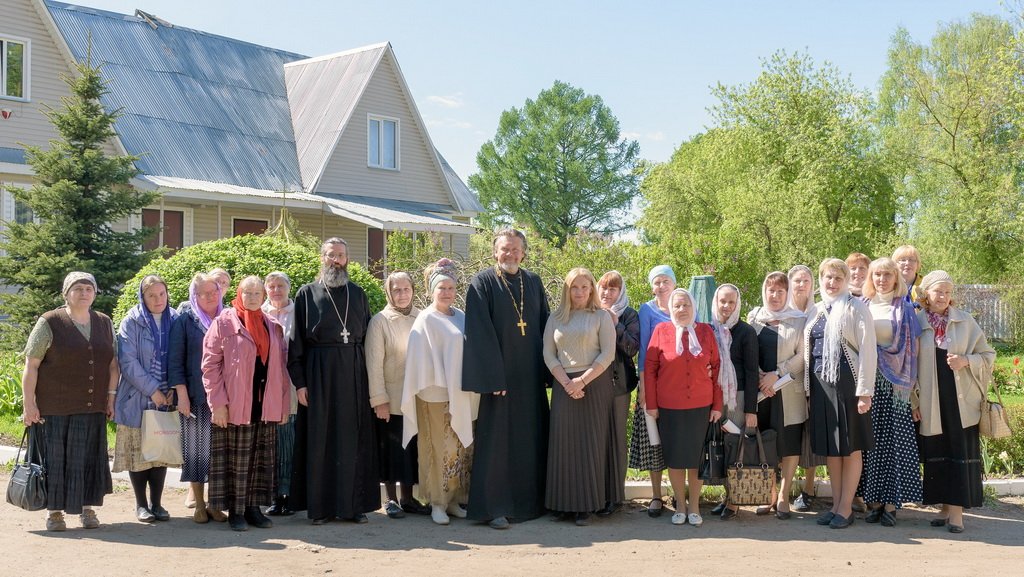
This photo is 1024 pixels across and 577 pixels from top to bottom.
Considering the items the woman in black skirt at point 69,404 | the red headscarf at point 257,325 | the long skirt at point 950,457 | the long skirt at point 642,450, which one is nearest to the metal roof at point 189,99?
the woman in black skirt at point 69,404

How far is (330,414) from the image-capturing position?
265 inches

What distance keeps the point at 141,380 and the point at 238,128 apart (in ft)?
55.1

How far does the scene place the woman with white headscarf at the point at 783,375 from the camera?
6.83 m

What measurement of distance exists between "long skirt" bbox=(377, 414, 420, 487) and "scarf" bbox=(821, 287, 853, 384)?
297 centimetres

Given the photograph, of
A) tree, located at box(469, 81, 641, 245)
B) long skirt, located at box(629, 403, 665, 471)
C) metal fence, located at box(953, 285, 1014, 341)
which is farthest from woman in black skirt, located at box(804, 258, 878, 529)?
tree, located at box(469, 81, 641, 245)

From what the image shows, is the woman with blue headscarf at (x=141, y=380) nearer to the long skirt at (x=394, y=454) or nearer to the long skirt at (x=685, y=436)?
the long skirt at (x=394, y=454)

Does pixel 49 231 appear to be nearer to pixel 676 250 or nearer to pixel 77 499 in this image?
pixel 77 499

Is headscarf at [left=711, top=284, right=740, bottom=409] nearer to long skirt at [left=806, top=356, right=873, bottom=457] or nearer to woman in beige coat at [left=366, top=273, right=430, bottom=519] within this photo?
long skirt at [left=806, top=356, right=873, bottom=457]

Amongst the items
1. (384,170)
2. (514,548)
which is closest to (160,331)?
(514,548)

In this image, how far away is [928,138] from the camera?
29.5 metres

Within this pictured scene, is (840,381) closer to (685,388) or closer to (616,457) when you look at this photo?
(685,388)

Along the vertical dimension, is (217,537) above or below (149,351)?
below

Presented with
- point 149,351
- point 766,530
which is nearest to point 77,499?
point 149,351

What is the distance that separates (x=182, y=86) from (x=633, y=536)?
1879cm
